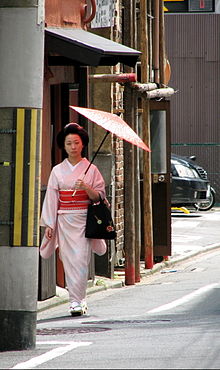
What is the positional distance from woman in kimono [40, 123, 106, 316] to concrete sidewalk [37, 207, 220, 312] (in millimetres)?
1086

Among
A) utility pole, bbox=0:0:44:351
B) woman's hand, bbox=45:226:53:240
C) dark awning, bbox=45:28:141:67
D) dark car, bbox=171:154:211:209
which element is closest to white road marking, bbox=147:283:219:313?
woman's hand, bbox=45:226:53:240

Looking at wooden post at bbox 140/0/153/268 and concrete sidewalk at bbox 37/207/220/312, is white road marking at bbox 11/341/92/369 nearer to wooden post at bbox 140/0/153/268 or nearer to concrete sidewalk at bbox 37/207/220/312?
concrete sidewalk at bbox 37/207/220/312

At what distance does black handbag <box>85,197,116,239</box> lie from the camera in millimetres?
12227

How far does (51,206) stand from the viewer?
12258 mm

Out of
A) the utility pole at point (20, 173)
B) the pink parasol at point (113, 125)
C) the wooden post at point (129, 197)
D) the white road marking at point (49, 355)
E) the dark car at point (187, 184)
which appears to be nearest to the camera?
the white road marking at point (49, 355)

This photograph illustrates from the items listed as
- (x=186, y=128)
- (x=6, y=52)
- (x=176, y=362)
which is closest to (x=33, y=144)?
(x=6, y=52)

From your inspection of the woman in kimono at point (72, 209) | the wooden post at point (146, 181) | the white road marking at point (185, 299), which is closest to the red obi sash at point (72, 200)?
the woman in kimono at point (72, 209)

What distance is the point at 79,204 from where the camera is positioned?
A: 12.3 metres

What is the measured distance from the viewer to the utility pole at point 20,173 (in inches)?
364

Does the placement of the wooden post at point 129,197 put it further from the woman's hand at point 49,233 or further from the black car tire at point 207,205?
the black car tire at point 207,205

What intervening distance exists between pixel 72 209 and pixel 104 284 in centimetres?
427

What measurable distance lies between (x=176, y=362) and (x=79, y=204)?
419 cm

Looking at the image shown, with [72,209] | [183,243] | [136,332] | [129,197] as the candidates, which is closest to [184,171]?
[183,243]

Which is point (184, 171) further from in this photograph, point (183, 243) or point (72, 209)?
point (72, 209)
